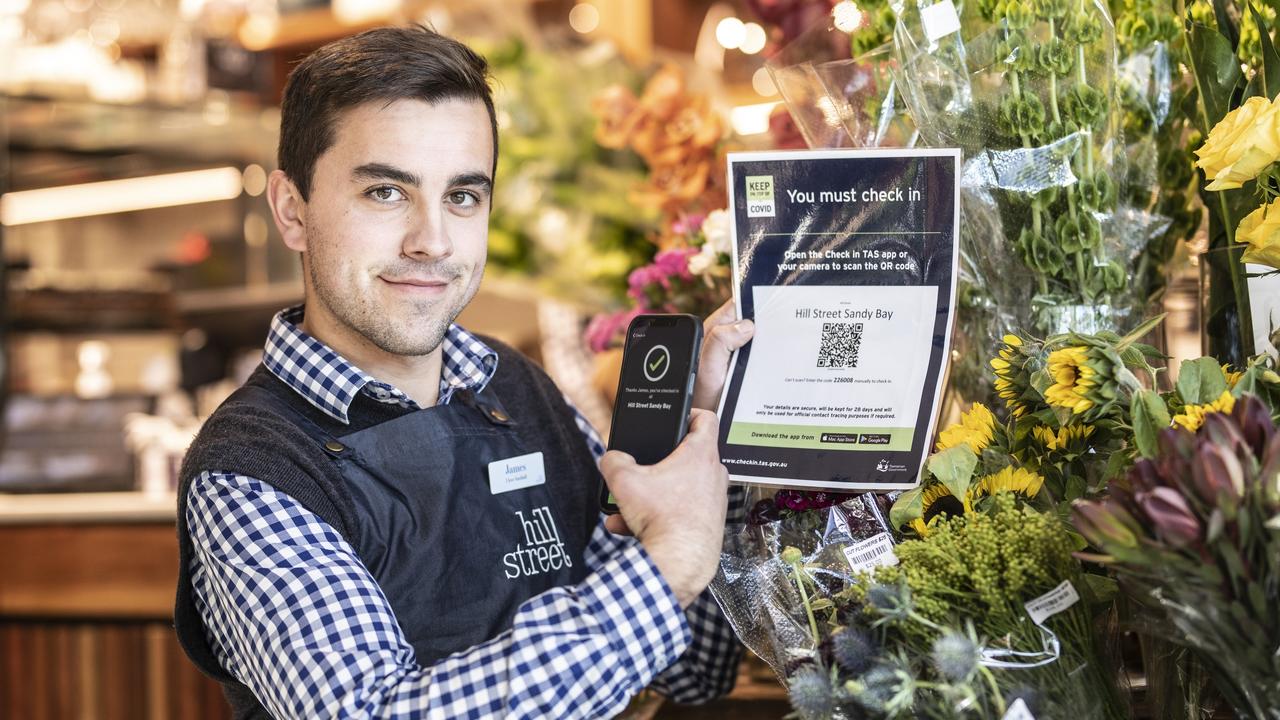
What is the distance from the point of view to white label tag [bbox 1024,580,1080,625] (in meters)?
0.87

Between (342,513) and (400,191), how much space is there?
0.35 meters

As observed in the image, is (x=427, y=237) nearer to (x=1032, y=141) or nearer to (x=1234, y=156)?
(x=1032, y=141)

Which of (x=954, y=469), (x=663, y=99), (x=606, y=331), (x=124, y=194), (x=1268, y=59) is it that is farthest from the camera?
A: (x=124, y=194)

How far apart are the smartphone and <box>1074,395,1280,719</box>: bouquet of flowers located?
0.38m

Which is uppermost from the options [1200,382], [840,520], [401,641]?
[1200,382]

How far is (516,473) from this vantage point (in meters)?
1.39

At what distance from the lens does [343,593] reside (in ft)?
3.50

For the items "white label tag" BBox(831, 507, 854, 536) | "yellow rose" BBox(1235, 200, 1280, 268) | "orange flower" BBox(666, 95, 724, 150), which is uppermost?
"orange flower" BBox(666, 95, 724, 150)

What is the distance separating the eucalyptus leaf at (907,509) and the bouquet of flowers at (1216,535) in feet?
0.70

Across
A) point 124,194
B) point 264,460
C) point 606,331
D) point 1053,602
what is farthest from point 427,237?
point 124,194

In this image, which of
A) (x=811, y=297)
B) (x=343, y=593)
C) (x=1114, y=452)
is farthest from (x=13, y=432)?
(x=1114, y=452)

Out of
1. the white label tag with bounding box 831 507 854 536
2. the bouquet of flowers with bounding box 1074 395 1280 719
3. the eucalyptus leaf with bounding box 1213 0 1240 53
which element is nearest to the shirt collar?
the white label tag with bounding box 831 507 854 536

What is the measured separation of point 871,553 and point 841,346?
0.65ft

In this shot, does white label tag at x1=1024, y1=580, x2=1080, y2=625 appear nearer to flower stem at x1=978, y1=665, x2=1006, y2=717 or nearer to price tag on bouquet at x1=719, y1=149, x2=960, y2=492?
flower stem at x1=978, y1=665, x2=1006, y2=717
